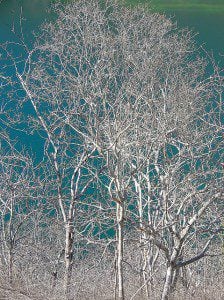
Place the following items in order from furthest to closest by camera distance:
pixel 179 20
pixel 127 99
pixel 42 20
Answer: pixel 179 20, pixel 42 20, pixel 127 99

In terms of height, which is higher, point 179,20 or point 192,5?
point 192,5

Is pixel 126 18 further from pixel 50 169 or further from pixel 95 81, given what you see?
pixel 50 169

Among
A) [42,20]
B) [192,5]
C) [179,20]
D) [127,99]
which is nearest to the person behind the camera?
[127,99]

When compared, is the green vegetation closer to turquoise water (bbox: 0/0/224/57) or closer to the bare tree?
turquoise water (bbox: 0/0/224/57)

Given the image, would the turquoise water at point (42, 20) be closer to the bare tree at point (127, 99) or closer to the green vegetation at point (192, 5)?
the green vegetation at point (192, 5)

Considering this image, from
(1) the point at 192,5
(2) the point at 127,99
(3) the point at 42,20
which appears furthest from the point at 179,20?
(2) the point at 127,99

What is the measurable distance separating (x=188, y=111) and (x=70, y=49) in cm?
192

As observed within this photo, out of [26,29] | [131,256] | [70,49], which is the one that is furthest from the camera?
[26,29]

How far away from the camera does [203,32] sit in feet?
62.1

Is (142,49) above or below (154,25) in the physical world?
below

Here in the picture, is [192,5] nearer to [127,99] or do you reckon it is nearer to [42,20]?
[42,20]

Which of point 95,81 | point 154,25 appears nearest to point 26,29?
point 154,25

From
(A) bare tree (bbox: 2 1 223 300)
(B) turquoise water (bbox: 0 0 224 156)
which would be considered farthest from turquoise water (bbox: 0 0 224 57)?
(A) bare tree (bbox: 2 1 223 300)

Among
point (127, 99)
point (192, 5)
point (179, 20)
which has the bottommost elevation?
point (127, 99)
